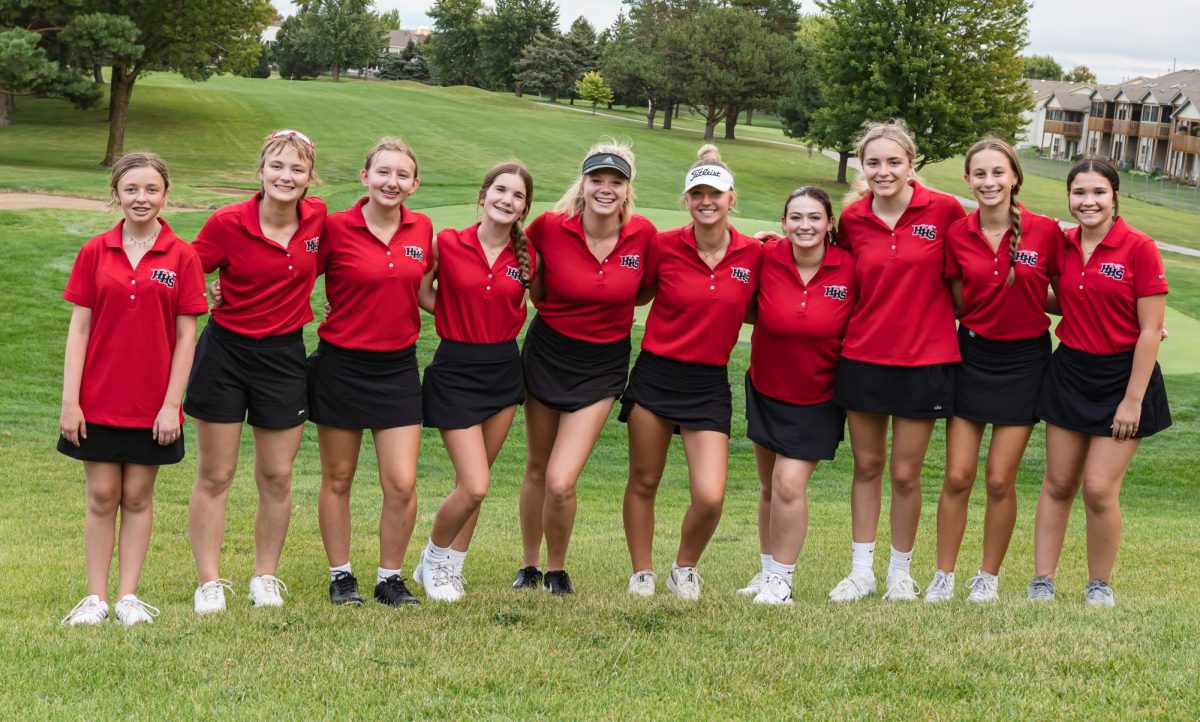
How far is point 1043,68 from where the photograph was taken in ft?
460

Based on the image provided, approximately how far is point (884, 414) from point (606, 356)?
145cm

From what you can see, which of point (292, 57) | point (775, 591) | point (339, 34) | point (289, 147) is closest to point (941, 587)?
point (775, 591)

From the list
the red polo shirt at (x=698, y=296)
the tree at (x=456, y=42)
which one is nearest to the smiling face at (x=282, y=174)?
the red polo shirt at (x=698, y=296)

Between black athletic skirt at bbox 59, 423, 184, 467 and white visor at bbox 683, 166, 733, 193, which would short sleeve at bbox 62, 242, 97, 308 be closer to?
black athletic skirt at bbox 59, 423, 184, 467

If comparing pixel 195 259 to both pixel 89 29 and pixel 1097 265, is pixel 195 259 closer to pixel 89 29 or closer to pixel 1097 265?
pixel 1097 265

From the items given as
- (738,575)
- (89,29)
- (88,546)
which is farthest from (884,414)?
(89,29)

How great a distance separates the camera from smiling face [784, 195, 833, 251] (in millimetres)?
6133

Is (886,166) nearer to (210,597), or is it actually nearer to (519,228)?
(519,228)

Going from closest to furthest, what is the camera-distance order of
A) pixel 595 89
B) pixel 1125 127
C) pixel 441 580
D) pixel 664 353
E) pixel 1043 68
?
pixel 664 353
pixel 441 580
pixel 595 89
pixel 1125 127
pixel 1043 68

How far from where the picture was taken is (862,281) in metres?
6.16

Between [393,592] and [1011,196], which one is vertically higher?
[1011,196]

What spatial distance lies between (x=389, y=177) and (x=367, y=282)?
52 centimetres

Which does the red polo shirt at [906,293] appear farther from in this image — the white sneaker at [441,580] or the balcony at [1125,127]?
the balcony at [1125,127]

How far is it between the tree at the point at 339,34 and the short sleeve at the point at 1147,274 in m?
82.6
